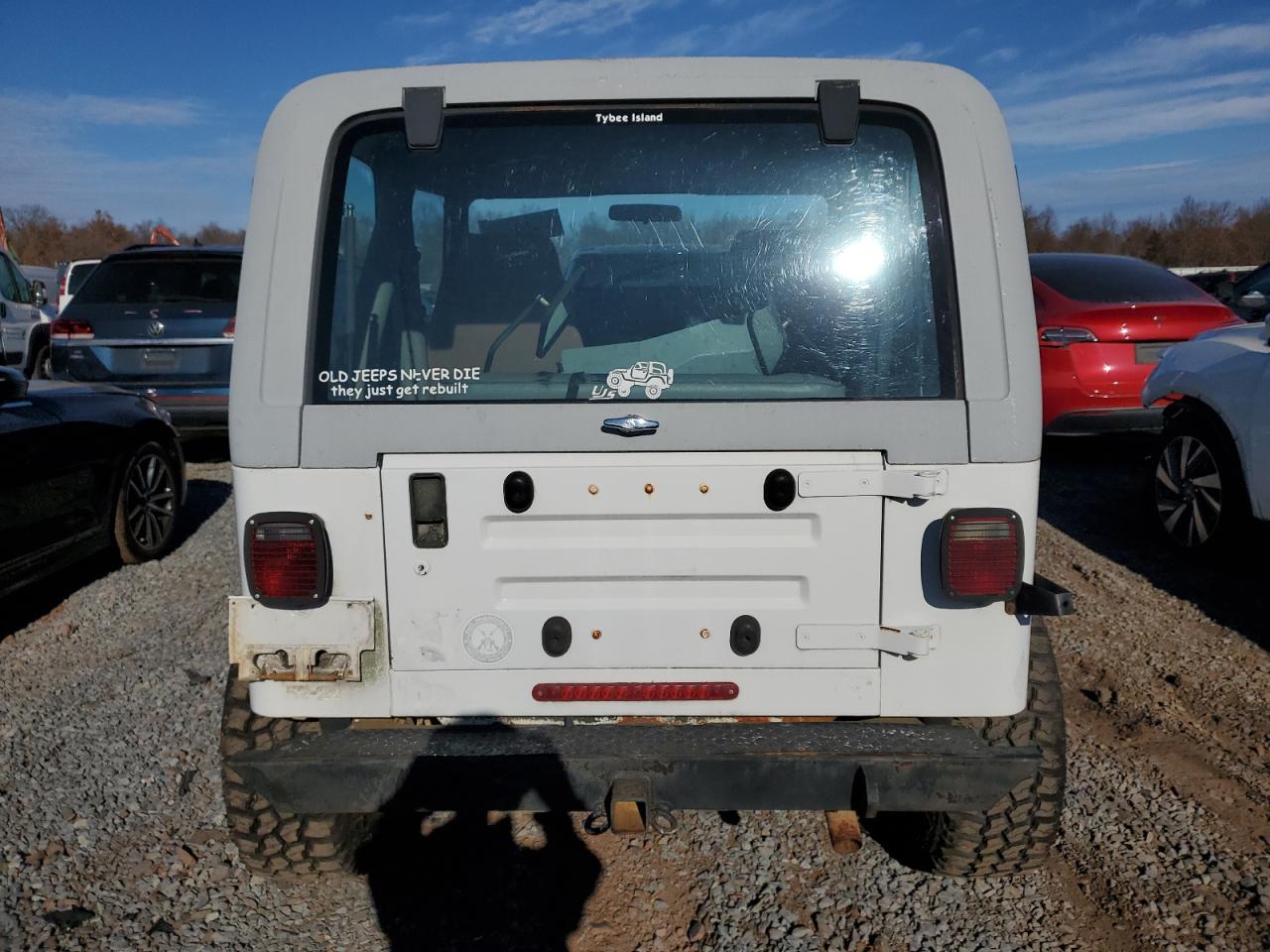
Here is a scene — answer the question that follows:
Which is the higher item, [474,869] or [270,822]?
[270,822]

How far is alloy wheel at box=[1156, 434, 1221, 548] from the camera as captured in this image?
5871 millimetres

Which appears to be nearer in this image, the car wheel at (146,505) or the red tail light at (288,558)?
the red tail light at (288,558)

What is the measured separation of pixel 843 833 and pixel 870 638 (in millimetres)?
524

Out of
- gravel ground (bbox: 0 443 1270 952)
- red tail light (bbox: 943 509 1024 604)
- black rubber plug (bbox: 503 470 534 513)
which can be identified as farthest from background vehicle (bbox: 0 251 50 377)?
red tail light (bbox: 943 509 1024 604)

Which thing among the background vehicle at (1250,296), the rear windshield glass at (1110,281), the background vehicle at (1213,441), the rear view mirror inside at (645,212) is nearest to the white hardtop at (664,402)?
the rear view mirror inside at (645,212)

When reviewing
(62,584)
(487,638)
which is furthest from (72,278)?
(487,638)

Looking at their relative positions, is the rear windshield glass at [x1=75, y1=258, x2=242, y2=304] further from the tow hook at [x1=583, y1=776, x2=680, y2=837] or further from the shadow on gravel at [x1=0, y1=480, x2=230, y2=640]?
the tow hook at [x1=583, y1=776, x2=680, y2=837]

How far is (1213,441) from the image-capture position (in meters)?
5.83

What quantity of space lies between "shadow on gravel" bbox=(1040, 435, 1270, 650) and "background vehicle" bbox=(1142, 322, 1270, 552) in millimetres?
159

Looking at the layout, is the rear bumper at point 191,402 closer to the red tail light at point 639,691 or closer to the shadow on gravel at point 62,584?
the shadow on gravel at point 62,584

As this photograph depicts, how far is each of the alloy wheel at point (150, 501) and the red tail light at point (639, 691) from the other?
176 inches

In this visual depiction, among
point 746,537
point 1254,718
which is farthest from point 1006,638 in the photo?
point 1254,718

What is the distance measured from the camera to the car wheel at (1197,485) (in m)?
5.71

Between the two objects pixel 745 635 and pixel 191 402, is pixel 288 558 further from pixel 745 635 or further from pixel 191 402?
pixel 191 402
